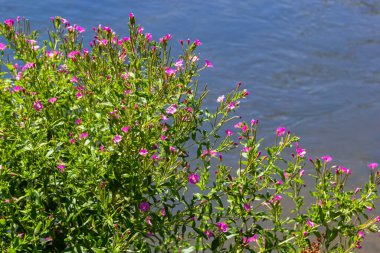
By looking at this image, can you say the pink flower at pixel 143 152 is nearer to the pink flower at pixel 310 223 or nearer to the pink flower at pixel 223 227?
the pink flower at pixel 223 227

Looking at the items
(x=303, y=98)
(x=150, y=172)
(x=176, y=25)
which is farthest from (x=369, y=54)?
(x=150, y=172)

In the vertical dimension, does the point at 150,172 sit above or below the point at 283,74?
above

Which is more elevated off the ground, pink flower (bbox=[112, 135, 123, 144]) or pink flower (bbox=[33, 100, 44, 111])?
pink flower (bbox=[33, 100, 44, 111])

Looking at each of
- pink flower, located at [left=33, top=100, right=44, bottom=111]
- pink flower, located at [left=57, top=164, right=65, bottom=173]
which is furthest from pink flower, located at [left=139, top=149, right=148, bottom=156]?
pink flower, located at [left=33, top=100, right=44, bottom=111]

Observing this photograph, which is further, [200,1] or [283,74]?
[200,1]

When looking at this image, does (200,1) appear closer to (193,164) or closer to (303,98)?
(303,98)

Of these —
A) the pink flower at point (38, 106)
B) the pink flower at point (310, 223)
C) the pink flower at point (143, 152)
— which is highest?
the pink flower at point (38, 106)

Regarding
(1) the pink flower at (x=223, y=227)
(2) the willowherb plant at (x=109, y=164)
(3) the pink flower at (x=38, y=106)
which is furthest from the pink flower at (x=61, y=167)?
(1) the pink flower at (x=223, y=227)

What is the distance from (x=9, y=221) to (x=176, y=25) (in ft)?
22.1

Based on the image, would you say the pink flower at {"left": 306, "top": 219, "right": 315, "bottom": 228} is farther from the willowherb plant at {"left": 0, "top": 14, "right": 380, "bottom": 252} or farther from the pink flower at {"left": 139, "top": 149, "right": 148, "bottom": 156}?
the pink flower at {"left": 139, "top": 149, "right": 148, "bottom": 156}

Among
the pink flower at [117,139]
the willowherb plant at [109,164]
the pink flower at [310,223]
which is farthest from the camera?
the pink flower at [310,223]

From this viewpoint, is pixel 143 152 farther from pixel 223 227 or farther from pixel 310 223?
pixel 310 223

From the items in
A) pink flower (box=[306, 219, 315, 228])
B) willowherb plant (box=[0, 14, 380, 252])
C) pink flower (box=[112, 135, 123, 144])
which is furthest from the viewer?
pink flower (box=[306, 219, 315, 228])

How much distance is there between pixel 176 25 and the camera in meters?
9.48
